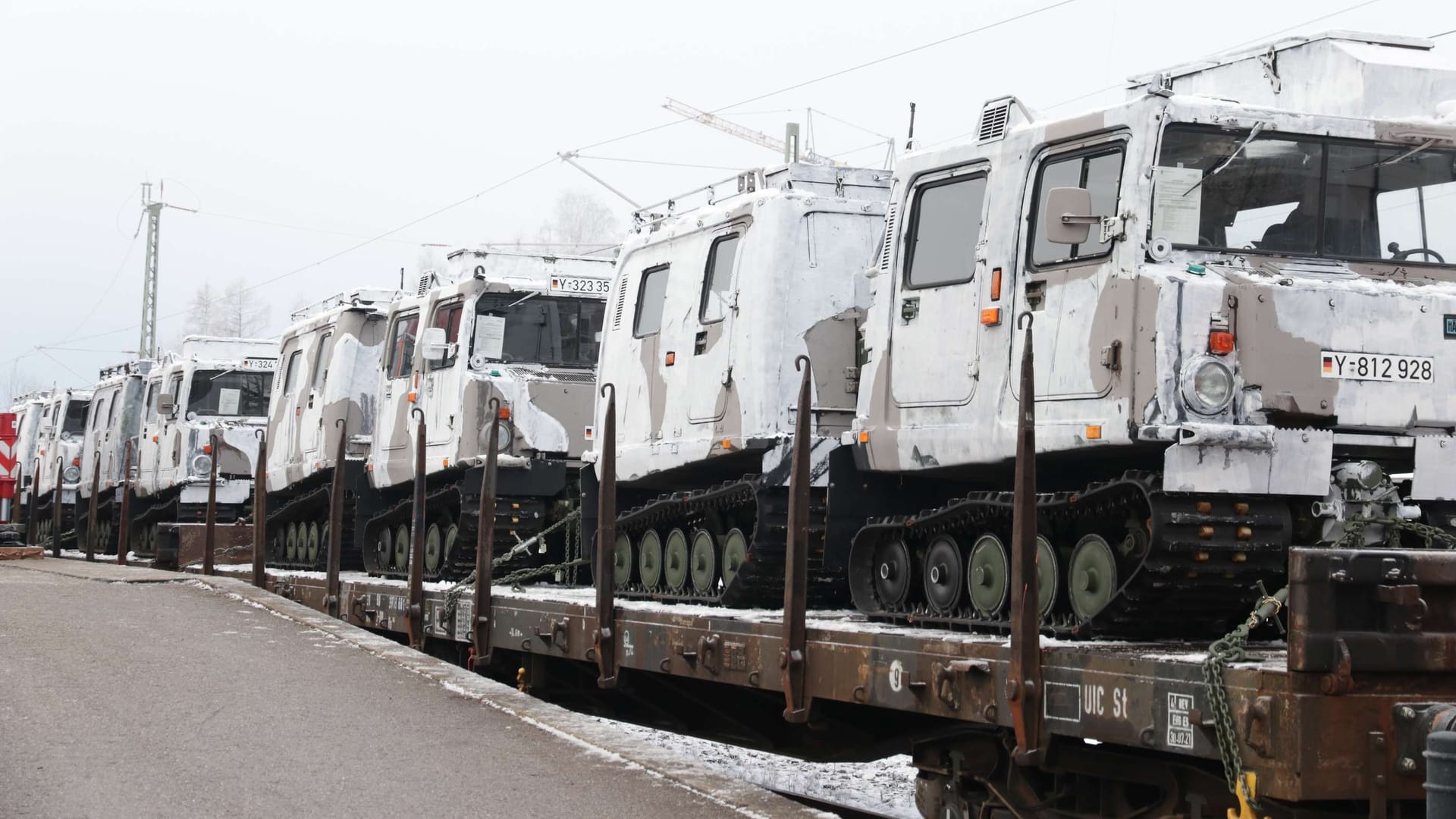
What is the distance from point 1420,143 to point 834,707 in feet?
12.8

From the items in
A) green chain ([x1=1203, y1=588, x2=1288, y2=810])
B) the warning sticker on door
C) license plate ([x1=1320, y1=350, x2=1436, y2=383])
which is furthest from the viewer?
license plate ([x1=1320, y1=350, x2=1436, y2=383])

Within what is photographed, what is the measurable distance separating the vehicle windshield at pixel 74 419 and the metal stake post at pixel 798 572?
30988 mm

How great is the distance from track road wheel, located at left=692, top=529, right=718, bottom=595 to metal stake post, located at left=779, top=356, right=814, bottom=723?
238 cm

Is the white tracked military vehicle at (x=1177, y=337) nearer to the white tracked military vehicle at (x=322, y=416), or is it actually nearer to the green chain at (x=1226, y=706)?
the green chain at (x=1226, y=706)

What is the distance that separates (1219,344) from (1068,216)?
33.1 inches

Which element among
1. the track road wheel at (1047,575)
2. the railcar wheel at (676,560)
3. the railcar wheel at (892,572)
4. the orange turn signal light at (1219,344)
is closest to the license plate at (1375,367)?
the orange turn signal light at (1219,344)

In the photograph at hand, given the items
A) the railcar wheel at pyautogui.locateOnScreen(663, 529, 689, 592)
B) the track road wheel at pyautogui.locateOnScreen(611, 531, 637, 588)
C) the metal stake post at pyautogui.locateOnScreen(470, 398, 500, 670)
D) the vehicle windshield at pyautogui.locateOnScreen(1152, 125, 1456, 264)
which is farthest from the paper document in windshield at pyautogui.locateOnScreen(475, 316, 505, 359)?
the vehicle windshield at pyautogui.locateOnScreen(1152, 125, 1456, 264)

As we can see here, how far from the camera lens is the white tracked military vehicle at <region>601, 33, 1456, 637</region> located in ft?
23.4

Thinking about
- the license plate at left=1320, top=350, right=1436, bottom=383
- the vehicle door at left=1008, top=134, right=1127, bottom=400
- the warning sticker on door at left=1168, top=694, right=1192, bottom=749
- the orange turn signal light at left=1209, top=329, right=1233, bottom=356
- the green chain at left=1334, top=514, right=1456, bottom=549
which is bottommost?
the warning sticker on door at left=1168, top=694, right=1192, bottom=749

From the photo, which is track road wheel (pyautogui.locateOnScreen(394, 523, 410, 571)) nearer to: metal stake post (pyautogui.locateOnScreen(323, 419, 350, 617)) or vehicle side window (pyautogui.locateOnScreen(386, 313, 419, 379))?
metal stake post (pyautogui.locateOnScreen(323, 419, 350, 617))

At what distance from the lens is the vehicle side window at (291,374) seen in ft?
70.8

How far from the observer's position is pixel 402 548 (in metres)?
17.0

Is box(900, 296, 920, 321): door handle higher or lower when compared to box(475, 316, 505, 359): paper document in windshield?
lower

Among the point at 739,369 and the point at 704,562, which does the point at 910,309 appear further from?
the point at 704,562
